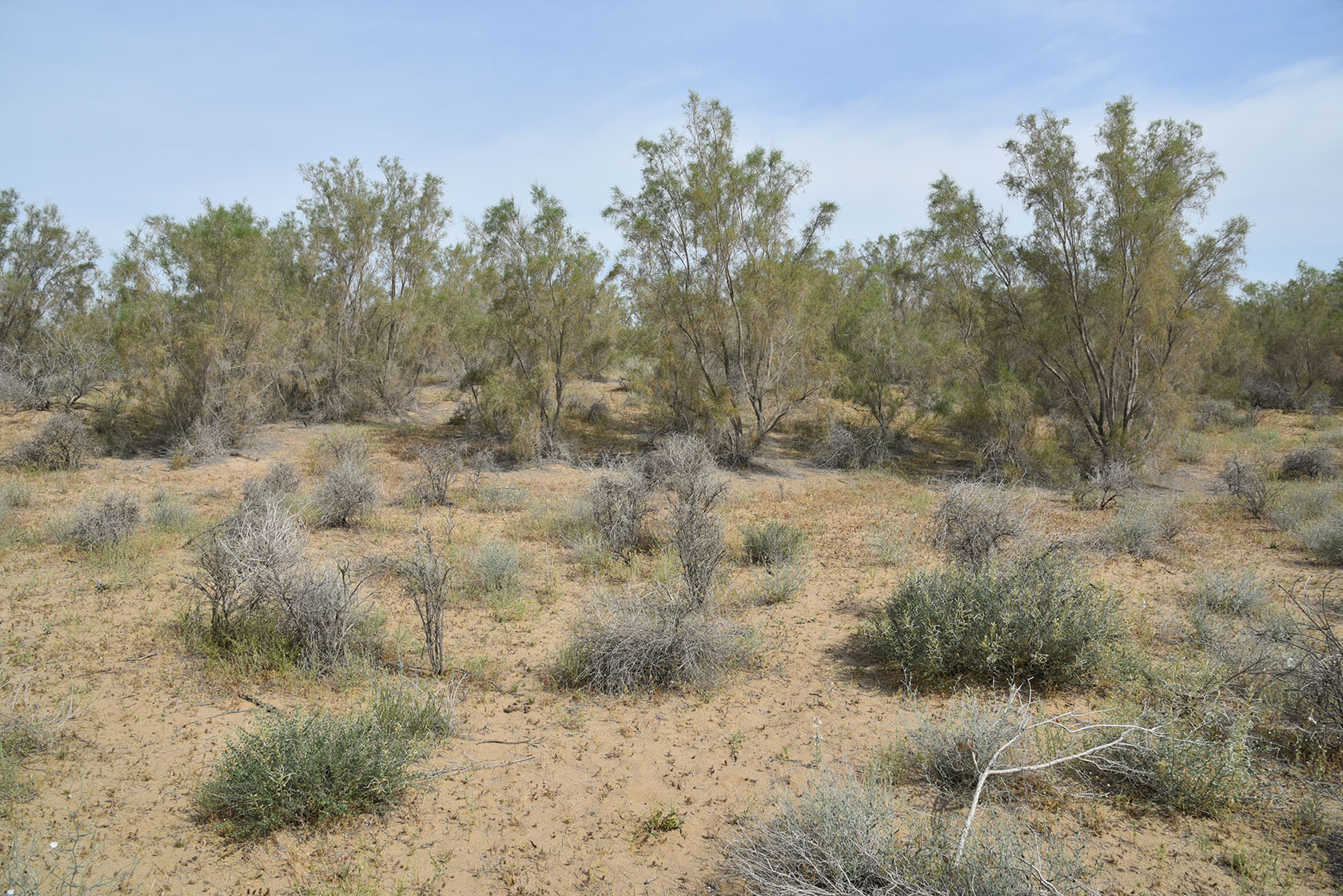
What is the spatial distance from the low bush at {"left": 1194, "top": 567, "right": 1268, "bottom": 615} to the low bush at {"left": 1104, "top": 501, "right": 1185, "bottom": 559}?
1.72 m

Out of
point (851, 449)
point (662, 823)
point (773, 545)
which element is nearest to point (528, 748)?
point (662, 823)

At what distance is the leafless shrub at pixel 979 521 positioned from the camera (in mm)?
7523

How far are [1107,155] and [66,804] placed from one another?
17.9m

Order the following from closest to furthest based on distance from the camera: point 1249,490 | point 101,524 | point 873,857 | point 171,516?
1. point 873,857
2. point 101,524
3. point 171,516
4. point 1249,490

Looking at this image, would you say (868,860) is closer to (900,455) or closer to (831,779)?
(831,779)

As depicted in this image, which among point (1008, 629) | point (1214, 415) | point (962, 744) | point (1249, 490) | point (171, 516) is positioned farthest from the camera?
point (1214, 415)

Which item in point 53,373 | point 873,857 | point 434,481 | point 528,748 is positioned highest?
point 53,373

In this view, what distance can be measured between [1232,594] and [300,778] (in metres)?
8.08

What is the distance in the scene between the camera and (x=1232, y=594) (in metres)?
6.89

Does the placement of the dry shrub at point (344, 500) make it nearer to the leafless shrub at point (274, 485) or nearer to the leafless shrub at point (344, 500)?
the leafless shrub at point (344, 500)

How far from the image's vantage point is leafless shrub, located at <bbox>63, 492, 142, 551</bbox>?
333 inches

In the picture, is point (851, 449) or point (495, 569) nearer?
point (495, 569)

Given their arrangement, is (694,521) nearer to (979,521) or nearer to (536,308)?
(979,521)

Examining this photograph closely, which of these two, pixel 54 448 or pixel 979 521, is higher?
pixel 54 448
